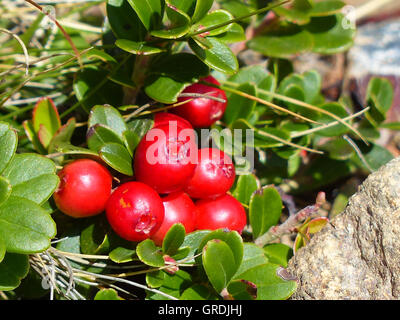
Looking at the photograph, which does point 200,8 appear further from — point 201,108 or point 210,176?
point 210,176

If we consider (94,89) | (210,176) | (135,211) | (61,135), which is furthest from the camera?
(94,89)

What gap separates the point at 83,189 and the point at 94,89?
57cm

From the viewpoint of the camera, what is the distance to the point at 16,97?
8.69ft

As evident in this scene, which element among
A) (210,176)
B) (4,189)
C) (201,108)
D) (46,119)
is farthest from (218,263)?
(46,119)

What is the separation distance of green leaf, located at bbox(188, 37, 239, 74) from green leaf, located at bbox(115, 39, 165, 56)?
0.51 feet

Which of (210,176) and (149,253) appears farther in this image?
(210,176)

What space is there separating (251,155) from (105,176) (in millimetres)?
784

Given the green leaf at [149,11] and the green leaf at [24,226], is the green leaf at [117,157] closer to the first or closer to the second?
the green leaf at [24,226]

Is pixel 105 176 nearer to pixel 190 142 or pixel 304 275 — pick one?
pixel 190 142

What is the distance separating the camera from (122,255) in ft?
6.23

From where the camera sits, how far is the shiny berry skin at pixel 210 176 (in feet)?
6.51

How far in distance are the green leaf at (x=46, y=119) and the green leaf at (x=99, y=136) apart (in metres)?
0.28
